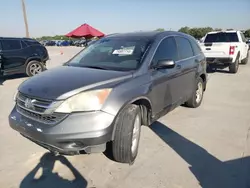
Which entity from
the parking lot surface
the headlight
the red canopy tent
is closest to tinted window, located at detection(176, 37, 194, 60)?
the parking lot surface

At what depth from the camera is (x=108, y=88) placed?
9.55ft

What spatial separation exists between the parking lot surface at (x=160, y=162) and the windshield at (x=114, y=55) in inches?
50.2

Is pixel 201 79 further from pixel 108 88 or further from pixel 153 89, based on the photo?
pixel 108 88

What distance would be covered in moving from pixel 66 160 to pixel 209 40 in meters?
9.95

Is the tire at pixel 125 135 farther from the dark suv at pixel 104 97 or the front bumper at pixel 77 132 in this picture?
the front bumper at pixel 77 132

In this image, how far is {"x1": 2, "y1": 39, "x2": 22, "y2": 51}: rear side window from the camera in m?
9.59

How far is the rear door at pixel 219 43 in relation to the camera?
10324mm

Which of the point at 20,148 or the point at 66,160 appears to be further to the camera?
the point at 20,148

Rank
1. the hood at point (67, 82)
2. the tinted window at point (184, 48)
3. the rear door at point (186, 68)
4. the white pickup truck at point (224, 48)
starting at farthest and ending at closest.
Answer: the white pickup truck at point (224, 48)
the tinted window at point (184, 48)
the rear door at point (186, 68)
the hood at point (67, 82)

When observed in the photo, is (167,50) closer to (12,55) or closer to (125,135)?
→ (125,135)

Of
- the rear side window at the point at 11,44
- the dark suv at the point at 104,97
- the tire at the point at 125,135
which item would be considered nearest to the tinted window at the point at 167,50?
the dark suv at the point at 104,97

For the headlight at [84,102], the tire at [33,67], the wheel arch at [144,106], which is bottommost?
the tire at [33,67]

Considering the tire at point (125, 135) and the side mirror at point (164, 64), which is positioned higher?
the side mirror at point (164, 64)

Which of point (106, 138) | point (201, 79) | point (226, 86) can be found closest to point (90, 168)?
point (106, 138)
